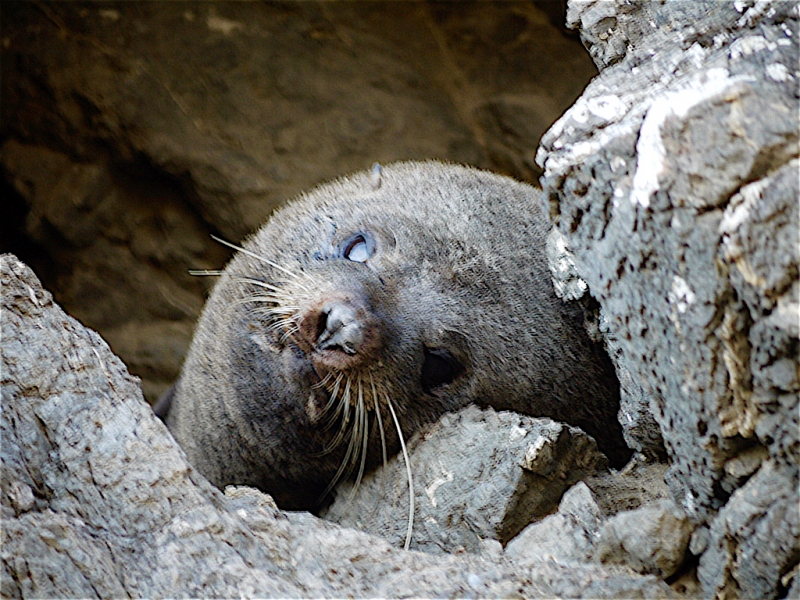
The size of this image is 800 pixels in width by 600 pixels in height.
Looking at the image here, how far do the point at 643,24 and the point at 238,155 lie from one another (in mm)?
3554

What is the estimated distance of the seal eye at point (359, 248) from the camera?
3.35 meters

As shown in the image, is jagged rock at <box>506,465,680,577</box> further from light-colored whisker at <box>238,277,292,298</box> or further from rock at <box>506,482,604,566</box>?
light-colored whisker at <box>238,277,292,298</box>

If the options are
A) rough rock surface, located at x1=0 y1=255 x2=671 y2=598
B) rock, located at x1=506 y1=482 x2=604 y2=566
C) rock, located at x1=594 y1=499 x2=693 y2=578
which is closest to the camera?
rough rock surface, located at x1=0 y1=255 x2=671 y2=598

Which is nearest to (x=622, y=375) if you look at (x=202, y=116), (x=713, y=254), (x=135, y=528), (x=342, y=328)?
(x=342, y=328)

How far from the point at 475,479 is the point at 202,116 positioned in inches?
134

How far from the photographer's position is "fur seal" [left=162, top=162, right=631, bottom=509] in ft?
10.3

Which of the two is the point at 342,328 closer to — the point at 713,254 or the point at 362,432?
the point at 362,432

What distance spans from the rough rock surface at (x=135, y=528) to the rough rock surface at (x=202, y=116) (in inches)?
135

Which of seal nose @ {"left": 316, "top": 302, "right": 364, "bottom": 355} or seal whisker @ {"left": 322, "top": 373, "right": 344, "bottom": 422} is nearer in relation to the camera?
seal nose @ {"left": 316, "top": 302, "right": 364, "bottom": 355}

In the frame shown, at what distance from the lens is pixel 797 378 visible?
163cm

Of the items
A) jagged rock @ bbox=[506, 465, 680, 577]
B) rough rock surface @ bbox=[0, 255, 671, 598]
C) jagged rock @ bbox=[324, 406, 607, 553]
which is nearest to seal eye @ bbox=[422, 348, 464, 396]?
jagged rock @ bbox=[324, 406, 607, 553]

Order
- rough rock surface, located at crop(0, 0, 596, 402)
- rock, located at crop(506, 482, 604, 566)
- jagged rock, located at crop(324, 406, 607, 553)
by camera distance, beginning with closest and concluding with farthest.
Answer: rock, located at crop(506, 482, 604, 566), jagged rock, located at crop(324, 406, 607, 553), rough rock surface, located at crop(0, 0, 596, 402)

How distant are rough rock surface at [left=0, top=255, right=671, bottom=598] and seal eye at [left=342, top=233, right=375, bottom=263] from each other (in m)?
1.24

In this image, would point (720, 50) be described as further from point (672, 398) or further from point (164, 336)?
point (164, 336)
